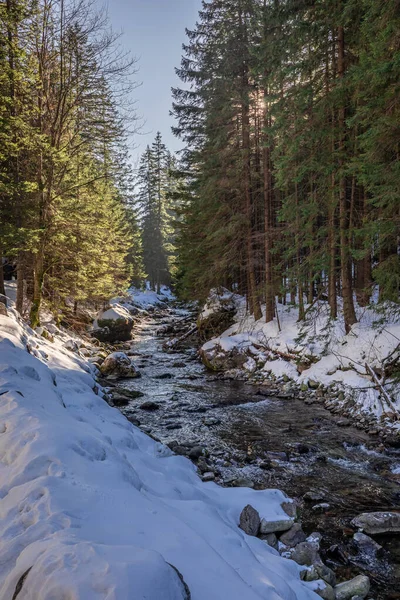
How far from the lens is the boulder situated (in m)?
13.8

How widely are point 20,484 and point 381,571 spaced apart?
4.36 metres

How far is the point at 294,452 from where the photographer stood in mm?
7395

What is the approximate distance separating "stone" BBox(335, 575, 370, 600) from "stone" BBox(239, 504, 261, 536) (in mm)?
1043

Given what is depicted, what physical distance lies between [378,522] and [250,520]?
2.07 m

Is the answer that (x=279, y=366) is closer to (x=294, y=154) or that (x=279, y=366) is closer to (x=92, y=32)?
(x=294, y=154)

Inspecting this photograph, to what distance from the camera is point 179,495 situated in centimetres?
446

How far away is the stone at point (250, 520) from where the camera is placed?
430 centimetres

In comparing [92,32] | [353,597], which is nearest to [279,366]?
[353,597]

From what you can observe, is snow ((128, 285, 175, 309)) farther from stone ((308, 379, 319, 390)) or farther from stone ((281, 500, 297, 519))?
stone ((281, 500, 297, 519))

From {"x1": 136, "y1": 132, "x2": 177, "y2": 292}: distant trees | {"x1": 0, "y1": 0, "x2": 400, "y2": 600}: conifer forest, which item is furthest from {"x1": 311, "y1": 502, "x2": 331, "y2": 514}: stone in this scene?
{"x1": 136, "y1": 132, "x2": 177, "y2": 292}: distant trees

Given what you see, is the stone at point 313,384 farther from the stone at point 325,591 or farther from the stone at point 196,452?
the stone at point 325,591

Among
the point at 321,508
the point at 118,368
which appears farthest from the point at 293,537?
the point at 118,368

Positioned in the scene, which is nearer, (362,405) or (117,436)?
(117,436)

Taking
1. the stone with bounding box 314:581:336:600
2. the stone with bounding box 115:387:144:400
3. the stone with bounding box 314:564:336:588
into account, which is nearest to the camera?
the stone with bounding box 314:581:336:600
